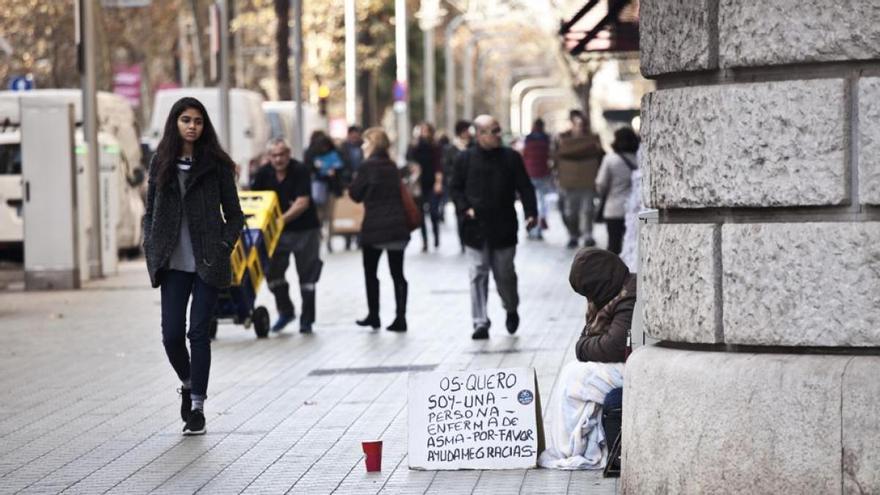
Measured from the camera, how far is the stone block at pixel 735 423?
7.01m

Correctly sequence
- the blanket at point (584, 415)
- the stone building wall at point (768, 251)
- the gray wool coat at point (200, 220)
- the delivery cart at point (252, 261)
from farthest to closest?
1. the delivery cart at point (252, 261)
2. the gray wool coat at point (200, 220)
3. the blanket at point (584, 415)
4. the stone building wall at point (768, 251)

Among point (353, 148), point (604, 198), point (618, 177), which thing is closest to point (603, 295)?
point (618, 177)

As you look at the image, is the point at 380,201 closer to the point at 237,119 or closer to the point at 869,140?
the point at 869,140

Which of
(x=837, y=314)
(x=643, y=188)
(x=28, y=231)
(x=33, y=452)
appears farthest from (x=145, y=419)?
(x=28, y=231)

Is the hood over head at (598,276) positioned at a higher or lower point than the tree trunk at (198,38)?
lower

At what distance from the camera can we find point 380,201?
54.9 ft

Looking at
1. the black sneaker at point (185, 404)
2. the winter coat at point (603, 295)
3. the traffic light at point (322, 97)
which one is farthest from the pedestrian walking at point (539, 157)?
the winter coat at point (603, 295)

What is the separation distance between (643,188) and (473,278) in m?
8.05

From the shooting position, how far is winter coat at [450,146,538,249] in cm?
1552

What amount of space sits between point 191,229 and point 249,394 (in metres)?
2.25

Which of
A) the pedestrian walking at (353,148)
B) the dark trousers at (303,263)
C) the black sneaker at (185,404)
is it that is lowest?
the black sneaker at (185,404)

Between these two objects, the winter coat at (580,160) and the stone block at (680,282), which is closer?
the stone block at (680,282)

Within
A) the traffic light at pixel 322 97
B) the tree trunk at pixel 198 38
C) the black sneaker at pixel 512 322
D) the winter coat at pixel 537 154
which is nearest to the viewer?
the black sneaker at pixel 512 322

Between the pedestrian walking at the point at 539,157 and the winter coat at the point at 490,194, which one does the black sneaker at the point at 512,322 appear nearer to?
the winter coat at the point at 490,194
